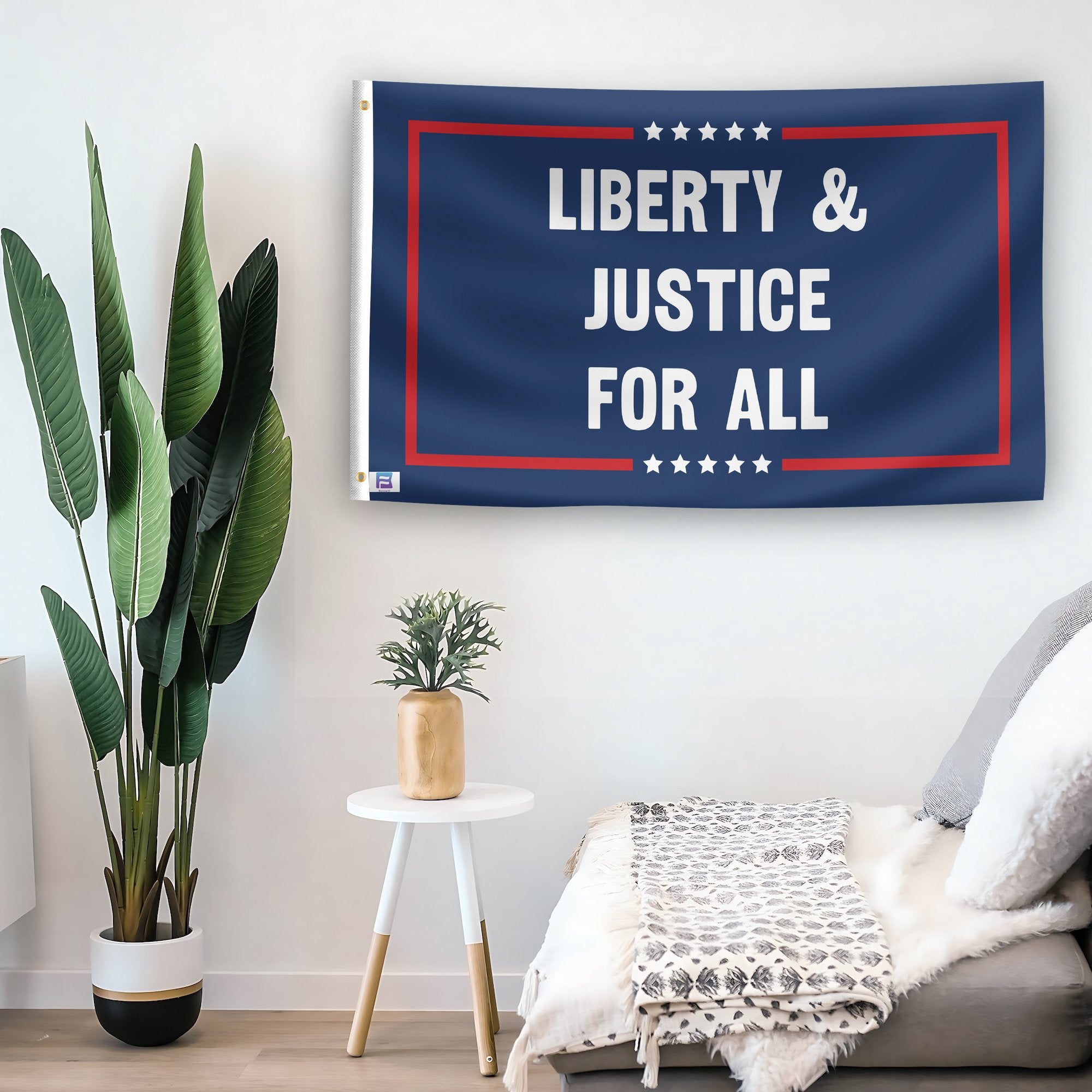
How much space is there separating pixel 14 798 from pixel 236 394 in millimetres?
949

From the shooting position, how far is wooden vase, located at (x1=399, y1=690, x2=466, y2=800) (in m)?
1.91

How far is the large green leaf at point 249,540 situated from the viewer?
2047 mm

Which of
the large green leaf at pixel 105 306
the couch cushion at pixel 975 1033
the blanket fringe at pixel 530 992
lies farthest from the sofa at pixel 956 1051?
the large green leaf at pixel 105 306

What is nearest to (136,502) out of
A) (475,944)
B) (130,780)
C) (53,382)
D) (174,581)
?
(174,581)

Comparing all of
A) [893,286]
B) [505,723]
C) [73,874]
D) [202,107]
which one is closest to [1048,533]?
[893,286]

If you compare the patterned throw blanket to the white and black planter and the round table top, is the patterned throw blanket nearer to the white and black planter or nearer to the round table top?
the round table top

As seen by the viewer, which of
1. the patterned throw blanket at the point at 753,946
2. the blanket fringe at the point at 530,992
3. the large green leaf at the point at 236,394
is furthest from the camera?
the large green leaf at the point at 236,394

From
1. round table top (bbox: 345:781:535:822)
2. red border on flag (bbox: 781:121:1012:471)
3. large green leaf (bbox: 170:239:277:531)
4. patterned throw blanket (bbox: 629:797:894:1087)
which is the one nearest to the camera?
patterned throw blanket (bbox: 629:797:894:1087)

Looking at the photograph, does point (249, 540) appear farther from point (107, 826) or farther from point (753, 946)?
point (753, 946)

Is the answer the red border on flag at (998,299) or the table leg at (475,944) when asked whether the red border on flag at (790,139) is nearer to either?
the red border on flag at (998,299)

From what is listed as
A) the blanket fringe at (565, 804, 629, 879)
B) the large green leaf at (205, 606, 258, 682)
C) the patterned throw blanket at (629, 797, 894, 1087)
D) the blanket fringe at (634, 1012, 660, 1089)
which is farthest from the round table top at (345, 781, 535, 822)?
the blanket fringe at (634, 1012, 660, 1089)

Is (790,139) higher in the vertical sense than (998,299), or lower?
higher

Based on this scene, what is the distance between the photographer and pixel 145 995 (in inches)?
78.7

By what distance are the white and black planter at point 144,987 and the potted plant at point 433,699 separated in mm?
565
